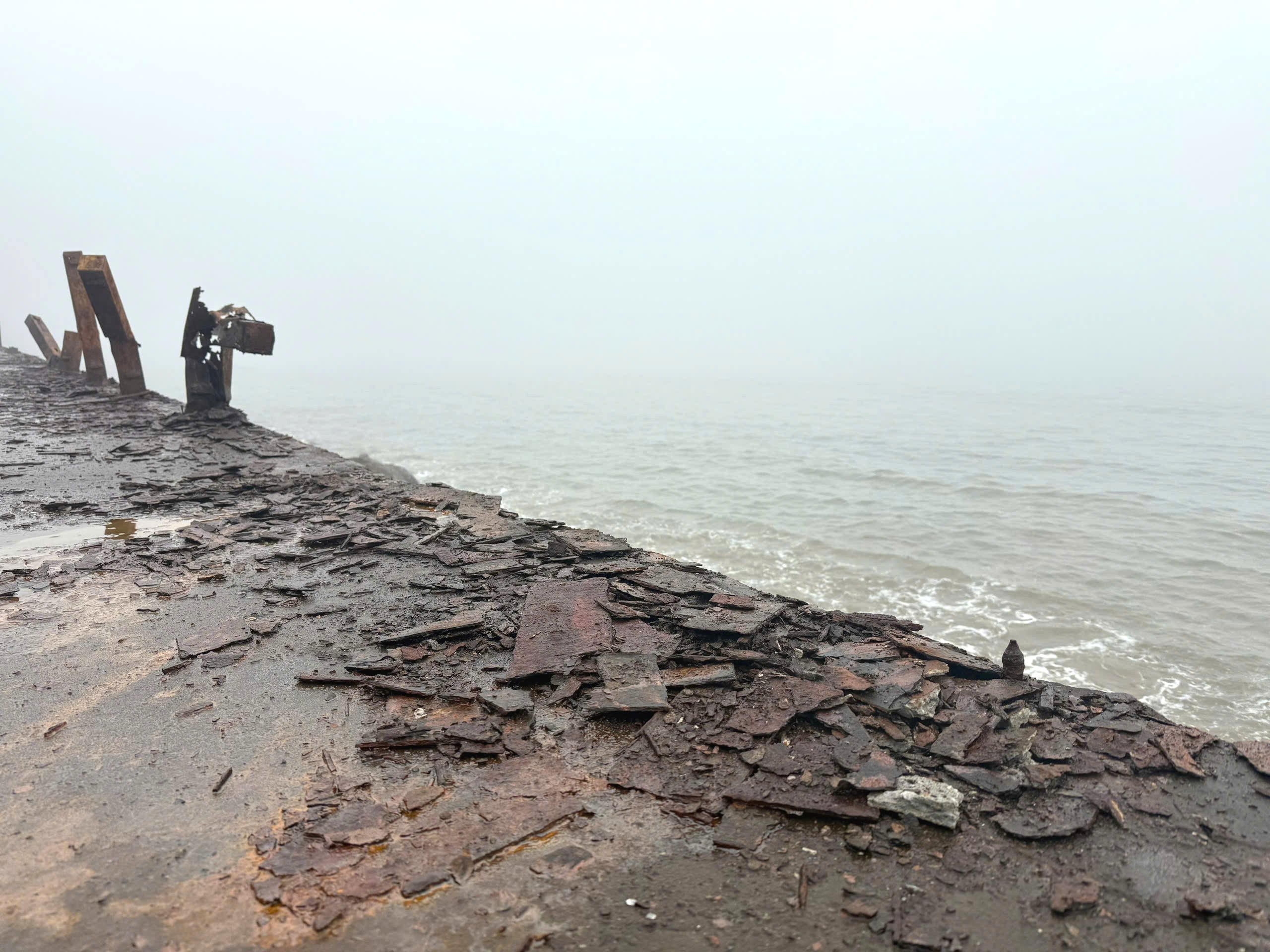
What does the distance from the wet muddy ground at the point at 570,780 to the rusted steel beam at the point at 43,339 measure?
2144cm

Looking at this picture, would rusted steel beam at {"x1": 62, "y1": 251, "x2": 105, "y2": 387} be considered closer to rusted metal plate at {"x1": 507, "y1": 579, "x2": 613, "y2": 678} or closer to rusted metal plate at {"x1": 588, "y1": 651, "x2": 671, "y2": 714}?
rusted metal plate at {"x1": 507, "y1": 579, "x2": 613, "y2": 678}

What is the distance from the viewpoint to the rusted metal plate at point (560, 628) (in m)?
4.01

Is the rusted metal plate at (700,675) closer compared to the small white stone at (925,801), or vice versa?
the small white stone at (925,801)

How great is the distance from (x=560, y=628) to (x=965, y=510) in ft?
48.0

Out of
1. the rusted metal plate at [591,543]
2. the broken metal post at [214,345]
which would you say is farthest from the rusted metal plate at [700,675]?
the broken metal post at [214,345]

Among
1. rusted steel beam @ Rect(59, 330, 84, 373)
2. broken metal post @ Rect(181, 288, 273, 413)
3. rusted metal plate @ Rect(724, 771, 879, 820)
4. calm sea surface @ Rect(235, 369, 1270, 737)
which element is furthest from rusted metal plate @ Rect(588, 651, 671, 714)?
rusted steel beam @ Rect(59, 330, 84, 373)

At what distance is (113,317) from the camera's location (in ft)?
44.8

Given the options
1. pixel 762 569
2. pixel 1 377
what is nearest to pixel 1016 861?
pixel 762 569

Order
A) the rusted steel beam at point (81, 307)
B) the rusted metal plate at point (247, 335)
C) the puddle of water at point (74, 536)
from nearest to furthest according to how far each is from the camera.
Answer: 1. the puddle of water at point (74, 536)
2. the rusted metal plate at point (247, 335)
3. the rusted steel beam at point (81, 307)

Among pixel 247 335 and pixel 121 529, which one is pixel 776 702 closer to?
pixel 121 529

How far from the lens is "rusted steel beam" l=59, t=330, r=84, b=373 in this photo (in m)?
19.4

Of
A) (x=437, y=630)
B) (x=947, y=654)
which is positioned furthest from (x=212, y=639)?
(x=947, y=654)

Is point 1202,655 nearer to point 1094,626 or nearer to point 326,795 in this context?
point 1094,626

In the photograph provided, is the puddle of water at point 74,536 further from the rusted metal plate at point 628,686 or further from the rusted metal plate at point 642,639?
the rusted metal plate at point 628,686
